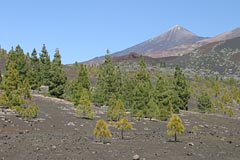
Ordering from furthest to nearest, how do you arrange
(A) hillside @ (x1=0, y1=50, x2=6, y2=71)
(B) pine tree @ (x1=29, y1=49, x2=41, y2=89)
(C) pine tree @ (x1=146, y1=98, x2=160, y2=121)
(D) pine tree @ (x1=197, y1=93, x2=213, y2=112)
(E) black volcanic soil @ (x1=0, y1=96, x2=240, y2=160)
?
(A) hillside @ (x1=0, y1=50, x2=6, y2=71) < (D) pine tree @ (x1=197, y1=93, x2=213, y2=112) < (B) pine tree @ (x1=29, y1=49, x2=41, y2=89) < (C) pine tree @ (x1=146, y1=98, x2=160, y2=121) < (E) black volcanic soil @ (x1=0, y1=96, x2=240, y2=160)

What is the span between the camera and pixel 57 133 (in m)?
34.8

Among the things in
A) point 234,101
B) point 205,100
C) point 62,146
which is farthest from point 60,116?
point 234,101

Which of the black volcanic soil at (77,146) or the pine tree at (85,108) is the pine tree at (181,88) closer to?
the pine tree at (85,108)

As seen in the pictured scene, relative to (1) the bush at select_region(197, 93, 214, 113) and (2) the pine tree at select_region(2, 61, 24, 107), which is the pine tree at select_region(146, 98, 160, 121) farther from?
(1) the bush at select_region(197, 93, 214, 113)

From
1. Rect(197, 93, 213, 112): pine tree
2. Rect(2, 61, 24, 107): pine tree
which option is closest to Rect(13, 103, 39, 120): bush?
Rect(2, 61, 24, 107): pine tree

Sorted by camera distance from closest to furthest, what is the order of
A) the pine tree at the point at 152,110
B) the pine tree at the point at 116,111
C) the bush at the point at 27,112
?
the bush at the point at 27,112
the pine tree at the point at 116,111
the pine tree at the point at 152,110

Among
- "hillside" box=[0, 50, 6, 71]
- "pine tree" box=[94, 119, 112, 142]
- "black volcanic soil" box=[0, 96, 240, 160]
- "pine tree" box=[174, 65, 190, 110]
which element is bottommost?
"black volcanic soil" box=[0, 96, 240, 160]

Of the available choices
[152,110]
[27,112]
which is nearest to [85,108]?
[27,112]

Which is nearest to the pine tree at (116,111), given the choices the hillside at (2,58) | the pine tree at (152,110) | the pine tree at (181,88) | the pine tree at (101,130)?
the pine tree at (152,110)

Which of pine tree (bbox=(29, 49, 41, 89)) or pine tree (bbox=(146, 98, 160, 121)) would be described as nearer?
pine tree (bbox=(146, 98, 160, 121))

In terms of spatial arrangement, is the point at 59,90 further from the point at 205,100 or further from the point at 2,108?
the point at 205,100

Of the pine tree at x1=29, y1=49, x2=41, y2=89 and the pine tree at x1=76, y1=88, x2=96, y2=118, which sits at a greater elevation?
the pine tree at x1=29, y1=49, x2=41, y2=89

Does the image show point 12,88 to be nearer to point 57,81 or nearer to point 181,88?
point 57,81

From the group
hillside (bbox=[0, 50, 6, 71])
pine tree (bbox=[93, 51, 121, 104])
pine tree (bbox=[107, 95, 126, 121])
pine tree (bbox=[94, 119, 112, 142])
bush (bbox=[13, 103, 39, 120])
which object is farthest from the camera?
hillside (bbox=[0, 50, 6, 71])
